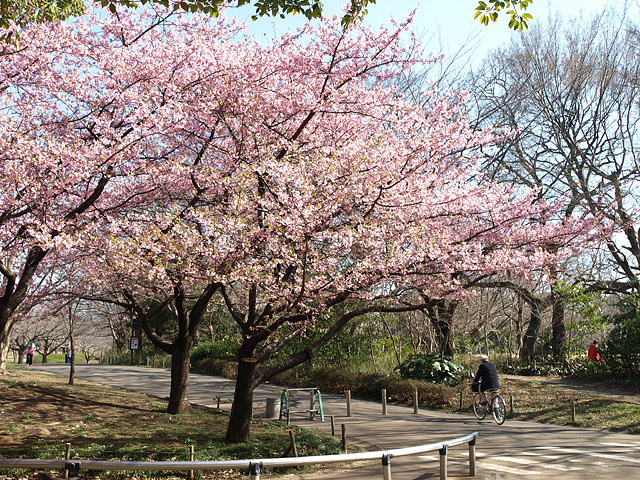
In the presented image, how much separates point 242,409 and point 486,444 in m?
4.84

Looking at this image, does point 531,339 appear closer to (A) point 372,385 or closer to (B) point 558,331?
(B) point 558,331

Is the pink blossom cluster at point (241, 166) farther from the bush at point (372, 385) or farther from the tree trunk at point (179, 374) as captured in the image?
the bush at point (372, 385)

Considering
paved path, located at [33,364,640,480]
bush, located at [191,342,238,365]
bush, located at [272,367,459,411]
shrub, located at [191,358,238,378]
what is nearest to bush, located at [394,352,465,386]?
bush, located at [272,367,459,411]

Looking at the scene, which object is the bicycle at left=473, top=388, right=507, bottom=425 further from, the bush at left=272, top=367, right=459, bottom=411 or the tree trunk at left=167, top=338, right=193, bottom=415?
the tree trunk at left=167, top=338, right=193, bottom=415

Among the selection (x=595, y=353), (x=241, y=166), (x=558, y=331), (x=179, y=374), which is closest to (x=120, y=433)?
(x=179, y=374)

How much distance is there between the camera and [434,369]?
706 inches

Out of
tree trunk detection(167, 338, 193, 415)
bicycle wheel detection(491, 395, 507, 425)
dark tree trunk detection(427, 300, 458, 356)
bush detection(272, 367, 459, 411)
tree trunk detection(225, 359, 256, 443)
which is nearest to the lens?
tree trunk detection(225, 359, 256, 443)

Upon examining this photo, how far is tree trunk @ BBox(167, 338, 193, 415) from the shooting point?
505 inches

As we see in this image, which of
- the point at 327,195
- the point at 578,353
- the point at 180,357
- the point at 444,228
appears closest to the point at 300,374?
the point at 180,357

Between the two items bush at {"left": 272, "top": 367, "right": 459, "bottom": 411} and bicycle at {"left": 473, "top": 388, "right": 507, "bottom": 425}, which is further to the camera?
bush at {"left": 272, "top": 367, "right": 459, "bottom": 411}

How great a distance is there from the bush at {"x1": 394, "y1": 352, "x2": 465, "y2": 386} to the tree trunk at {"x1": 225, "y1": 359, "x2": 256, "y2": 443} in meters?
9.46

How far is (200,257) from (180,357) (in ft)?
16.0

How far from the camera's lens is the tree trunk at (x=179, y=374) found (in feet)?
42.1

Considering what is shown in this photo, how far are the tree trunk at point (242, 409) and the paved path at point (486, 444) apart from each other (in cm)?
177
